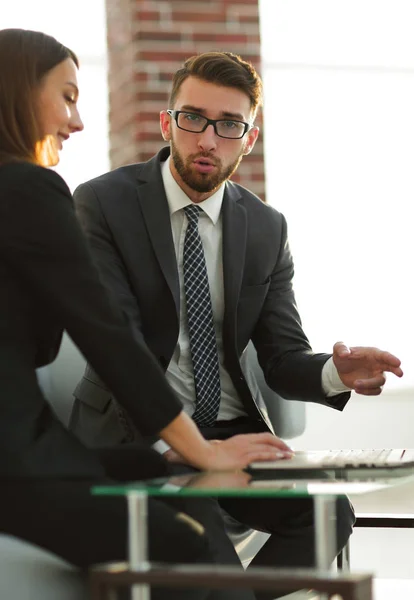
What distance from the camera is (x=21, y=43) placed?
2023mm

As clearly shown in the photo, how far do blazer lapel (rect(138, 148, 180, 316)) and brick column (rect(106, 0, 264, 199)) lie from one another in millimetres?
2130

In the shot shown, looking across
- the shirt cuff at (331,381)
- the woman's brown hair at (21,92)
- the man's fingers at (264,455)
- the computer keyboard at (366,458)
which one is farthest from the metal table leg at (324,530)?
the shirt cuff at (331,381)

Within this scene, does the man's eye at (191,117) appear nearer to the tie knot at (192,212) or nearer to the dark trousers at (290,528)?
the tie knot at (192,212)

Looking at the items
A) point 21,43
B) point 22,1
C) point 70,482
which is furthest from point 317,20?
point 70,482

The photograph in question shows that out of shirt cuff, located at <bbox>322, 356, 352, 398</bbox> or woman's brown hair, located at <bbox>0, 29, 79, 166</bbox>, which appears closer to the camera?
woman's brown hair, located at <bbox>0, 29, 79, 166</bbox>

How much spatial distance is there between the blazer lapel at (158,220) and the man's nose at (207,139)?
0.49ft

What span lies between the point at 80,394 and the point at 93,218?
→ 46 centimetres

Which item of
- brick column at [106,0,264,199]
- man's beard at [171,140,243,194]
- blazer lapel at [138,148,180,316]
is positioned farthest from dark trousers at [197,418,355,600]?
brick column at [106,0,264,199]

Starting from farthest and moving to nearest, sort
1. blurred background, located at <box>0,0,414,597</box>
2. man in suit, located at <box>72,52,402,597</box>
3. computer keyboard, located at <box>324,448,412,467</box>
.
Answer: blurred background, located at <box>0,0,414,597</box> < man in suit, located at <box>72,52,402,597</box> < computer keyboard, located at <box>324,448,412,467</box>

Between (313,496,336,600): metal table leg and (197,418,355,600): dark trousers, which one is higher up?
(313,496,336,600): metal table leg

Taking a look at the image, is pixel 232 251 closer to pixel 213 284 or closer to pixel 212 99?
pixel 213 284

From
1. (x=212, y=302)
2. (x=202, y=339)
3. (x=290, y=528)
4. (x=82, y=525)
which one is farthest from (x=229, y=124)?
(x=82, y=525)

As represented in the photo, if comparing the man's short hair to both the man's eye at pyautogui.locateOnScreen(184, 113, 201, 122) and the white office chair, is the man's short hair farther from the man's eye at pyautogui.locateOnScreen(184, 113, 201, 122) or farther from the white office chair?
the white office chair

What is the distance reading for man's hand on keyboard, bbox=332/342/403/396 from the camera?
2.62 m
